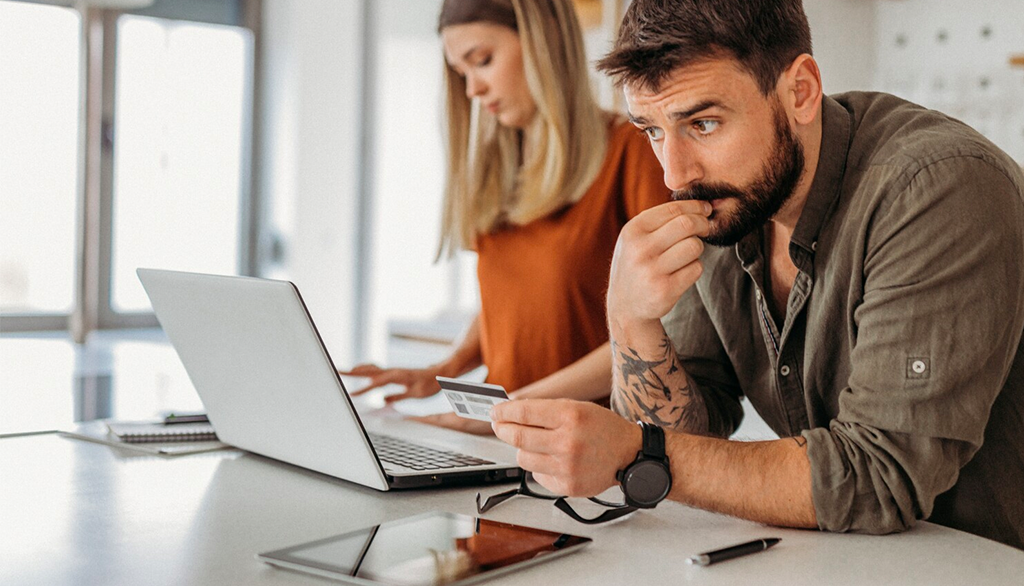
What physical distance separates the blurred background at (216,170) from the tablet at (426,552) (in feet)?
11.3

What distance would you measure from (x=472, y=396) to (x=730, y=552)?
0.97 feet

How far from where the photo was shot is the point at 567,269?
1.88 meters

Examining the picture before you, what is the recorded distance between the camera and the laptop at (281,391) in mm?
1128

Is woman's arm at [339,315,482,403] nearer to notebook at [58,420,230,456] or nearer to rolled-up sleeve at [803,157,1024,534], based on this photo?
notebook at [58,420,230,456]

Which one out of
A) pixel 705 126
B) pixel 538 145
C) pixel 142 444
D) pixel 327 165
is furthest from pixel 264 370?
pixel 327 165

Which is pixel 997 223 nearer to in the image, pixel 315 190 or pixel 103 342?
pixel 315 190

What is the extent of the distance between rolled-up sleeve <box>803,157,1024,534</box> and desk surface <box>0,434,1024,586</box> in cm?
Result: 5

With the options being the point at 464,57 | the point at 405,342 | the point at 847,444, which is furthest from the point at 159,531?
the point at 405,342

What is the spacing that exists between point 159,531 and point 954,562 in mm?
746

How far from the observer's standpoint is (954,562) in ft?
3.06

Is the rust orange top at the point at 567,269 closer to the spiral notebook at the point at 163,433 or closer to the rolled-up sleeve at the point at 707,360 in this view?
the rolled-up sleeve at the point at 707,360

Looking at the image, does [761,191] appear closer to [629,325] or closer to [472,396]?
[629,325]

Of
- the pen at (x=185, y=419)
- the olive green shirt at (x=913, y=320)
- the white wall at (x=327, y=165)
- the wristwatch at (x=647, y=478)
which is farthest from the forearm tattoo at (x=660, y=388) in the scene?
the white wall at (x=327, y=165)

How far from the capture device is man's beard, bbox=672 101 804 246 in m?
1.20
